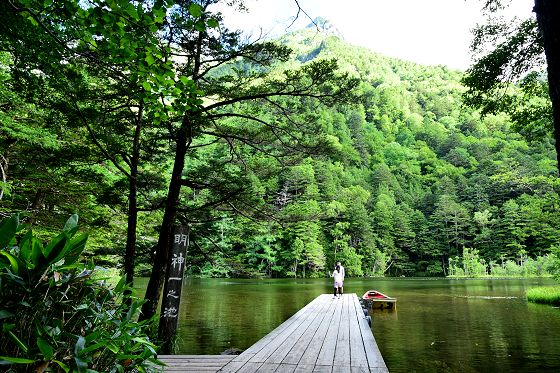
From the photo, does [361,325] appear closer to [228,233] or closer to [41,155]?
[228,233]

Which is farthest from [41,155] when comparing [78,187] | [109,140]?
[109,140]

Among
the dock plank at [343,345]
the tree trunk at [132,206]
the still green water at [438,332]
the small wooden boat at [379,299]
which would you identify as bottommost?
the still green water at [438,332]

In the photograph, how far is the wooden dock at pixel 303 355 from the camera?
360 cm

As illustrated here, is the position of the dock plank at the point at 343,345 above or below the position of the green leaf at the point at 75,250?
below

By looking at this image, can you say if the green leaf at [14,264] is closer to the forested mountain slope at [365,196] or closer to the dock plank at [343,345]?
the forested mountain slope at [365,196]

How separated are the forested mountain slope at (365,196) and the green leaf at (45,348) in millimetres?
3079

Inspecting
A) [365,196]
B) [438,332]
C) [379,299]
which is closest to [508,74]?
[438,332]

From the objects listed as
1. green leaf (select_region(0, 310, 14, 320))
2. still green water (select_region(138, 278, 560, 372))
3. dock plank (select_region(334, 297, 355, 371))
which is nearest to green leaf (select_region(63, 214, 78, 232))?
green leaf (select_region(0, 310, 14, 320))

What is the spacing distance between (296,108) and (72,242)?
6313mm

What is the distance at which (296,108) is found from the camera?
7.30 metres

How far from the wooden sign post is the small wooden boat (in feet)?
31.7

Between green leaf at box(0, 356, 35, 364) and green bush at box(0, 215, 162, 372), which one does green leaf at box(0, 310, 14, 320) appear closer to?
green bush at box(0, 215, 162, 372)

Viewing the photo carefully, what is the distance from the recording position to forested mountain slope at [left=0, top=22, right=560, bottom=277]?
8.11 metres

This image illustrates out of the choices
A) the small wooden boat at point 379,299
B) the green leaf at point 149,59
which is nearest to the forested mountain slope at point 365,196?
the green leaf at point 149,59
